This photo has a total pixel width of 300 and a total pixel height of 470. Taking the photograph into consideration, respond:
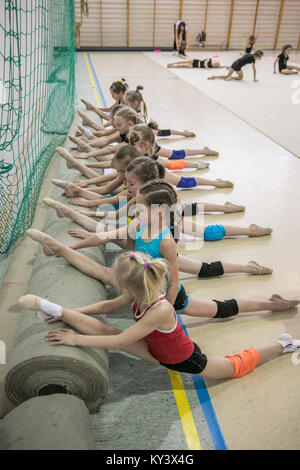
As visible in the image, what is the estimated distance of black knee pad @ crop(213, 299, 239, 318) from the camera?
2.67 metres

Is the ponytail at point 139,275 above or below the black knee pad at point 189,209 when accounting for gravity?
above

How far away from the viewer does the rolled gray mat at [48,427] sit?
Result: 153cm

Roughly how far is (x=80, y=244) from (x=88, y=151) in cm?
207

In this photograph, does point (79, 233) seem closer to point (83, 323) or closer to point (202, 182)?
point (83, 323)

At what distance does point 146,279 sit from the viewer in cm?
183

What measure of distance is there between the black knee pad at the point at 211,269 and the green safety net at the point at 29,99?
1624 mm

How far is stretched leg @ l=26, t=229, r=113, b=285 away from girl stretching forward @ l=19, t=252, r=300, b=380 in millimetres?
305

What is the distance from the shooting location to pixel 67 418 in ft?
5.39

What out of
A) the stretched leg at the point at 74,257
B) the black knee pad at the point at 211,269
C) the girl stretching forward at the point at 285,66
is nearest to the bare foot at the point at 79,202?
the stretched leg at the point at 74,257

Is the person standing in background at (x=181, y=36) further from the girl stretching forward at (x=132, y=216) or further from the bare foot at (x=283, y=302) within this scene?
the bare foot at (x=283, y=302)

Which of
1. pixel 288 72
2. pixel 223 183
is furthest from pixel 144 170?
pixel 288 72

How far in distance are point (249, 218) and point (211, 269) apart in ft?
4.02

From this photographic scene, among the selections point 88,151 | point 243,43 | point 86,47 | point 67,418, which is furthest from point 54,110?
point 243,43
